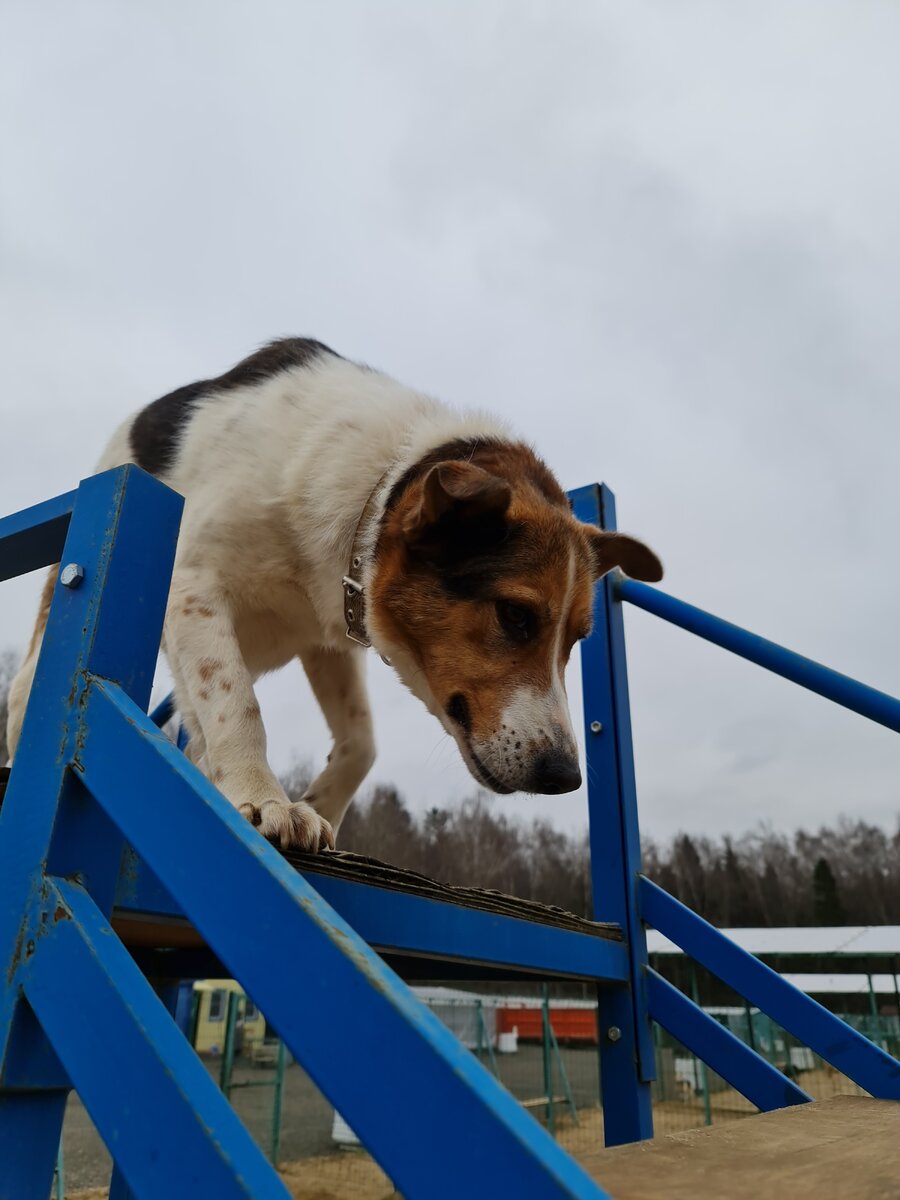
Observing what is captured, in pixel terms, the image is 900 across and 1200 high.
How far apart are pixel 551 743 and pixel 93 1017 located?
70.0 inches

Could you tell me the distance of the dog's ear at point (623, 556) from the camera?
369 centimetres

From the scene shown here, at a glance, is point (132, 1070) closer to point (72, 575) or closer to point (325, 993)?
point (325, 993)

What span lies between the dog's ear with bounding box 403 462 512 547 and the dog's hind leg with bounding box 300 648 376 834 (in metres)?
1.13

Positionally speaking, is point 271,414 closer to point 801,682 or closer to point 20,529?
point 20,529

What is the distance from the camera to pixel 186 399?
4.17 metres

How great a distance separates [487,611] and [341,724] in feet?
4.87

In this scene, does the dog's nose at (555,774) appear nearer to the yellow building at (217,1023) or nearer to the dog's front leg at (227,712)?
the dog's front leg at (227,712)

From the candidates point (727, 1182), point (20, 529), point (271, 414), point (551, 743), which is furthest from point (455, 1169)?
point (271, 414)

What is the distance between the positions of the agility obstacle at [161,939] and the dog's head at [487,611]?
0.56 m

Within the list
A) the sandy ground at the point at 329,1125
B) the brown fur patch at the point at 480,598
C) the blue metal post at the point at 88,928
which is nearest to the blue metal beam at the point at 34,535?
the blue metal post at the point at 88,928

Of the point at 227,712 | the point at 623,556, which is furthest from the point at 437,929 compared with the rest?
the point at 623,556

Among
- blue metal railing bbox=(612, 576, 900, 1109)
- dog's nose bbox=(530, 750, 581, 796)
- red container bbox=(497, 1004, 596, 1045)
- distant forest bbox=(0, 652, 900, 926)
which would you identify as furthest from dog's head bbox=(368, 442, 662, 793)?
distant forest bbox=(0, 652, 900, 926)

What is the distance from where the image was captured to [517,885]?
5612 cm

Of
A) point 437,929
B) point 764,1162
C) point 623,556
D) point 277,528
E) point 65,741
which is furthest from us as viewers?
point 623,556
